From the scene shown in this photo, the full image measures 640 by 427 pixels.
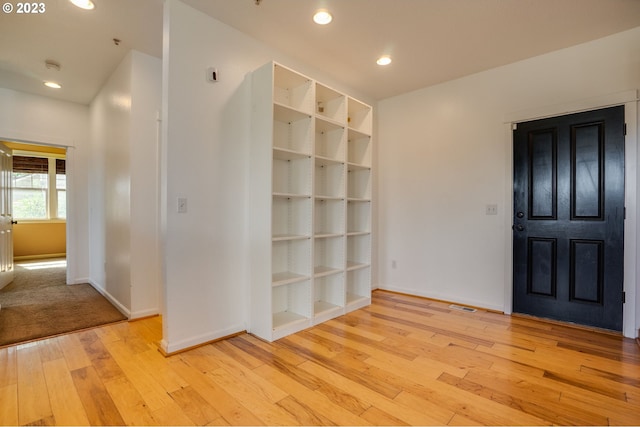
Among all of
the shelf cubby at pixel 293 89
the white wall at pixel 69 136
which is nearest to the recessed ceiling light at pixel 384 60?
the shelf cubby at pixel 293 89

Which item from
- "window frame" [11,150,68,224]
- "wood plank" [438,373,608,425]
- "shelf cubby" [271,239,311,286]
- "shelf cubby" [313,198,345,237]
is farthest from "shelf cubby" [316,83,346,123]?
"window frame" [11,150,68,224]

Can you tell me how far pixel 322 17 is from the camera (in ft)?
8.30

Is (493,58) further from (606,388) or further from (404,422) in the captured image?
(404,422)

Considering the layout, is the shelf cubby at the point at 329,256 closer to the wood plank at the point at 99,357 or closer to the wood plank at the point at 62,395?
the wood plank at the point at 99,357

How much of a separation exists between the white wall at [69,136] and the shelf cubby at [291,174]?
358cm

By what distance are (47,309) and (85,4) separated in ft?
10.2

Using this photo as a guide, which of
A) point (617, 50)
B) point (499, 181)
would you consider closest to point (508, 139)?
point (499, 181)

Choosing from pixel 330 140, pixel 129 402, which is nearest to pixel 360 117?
pixel 330 140

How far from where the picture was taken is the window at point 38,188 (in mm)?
6730

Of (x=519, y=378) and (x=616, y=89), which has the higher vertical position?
(x=616, y=89)

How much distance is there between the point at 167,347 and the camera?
229 centimetres

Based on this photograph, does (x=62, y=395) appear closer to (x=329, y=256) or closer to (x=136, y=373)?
(x=136, y=373)

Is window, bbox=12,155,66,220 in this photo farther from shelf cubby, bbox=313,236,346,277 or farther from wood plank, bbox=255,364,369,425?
wood plank, bbox=255,364,369,425

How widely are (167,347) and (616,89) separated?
442 cm
